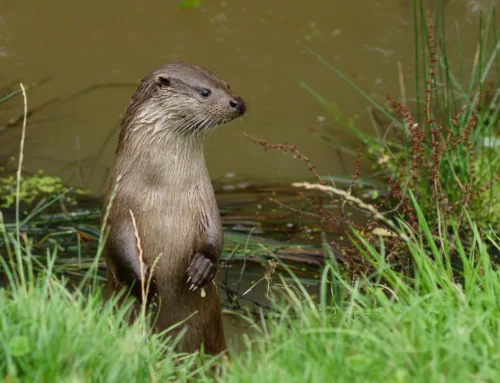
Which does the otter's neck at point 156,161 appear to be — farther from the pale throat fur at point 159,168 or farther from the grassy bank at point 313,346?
the grassy bank at point 313,346

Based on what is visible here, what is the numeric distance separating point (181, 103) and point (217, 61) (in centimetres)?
273

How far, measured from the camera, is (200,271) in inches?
137

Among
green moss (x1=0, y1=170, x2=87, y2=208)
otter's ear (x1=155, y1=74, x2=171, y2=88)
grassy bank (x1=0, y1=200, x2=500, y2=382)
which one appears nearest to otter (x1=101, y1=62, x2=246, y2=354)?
otter's ear (x1=155, y1=74, x2=171, y2=88)

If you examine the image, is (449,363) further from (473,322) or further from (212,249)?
(212,249)

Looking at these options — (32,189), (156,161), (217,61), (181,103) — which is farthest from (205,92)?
(217,61)

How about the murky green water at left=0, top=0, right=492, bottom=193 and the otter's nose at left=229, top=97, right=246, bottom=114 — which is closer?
the otter's nose at left=229, top=97, right=246, bottom=114

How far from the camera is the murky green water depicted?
604cm

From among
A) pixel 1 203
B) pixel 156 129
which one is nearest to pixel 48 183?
pixel 1 203

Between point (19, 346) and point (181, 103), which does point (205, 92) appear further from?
point (19, 346)

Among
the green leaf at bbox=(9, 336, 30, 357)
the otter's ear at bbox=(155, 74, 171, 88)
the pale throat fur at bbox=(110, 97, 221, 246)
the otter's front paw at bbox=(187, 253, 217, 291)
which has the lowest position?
the otter's front paw at bbox=(187, 253, 217, 291)

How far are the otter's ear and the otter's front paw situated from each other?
63 cm

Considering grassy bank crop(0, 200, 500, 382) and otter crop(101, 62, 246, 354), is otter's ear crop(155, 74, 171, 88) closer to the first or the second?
otter crop(101, 62, 246, 354)

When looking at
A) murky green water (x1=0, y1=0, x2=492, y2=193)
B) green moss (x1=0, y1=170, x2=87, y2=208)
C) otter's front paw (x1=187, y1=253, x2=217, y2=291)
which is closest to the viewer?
otter's front paw (x1=187, y1=253, x2=217, y2=291)

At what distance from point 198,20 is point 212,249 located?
2.96 metres
